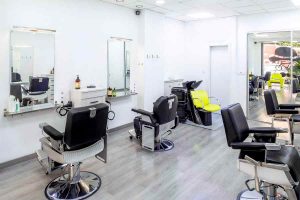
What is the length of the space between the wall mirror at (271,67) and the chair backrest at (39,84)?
463cm

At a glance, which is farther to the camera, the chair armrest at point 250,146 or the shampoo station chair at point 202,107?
the shampoo station chair at point 202,107

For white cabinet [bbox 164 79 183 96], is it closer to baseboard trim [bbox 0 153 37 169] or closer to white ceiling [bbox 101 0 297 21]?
white ceiling [bbox 101 0 297 21]

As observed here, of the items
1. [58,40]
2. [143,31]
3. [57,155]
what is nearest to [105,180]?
[57,155]

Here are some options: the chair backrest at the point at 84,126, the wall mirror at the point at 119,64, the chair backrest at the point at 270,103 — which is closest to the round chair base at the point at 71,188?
the chair backrest at the point at 84,126

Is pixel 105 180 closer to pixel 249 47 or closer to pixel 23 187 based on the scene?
pixel 23 187

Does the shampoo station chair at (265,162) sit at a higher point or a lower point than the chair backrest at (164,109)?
lower

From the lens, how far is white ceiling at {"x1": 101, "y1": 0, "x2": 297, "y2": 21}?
474 cm

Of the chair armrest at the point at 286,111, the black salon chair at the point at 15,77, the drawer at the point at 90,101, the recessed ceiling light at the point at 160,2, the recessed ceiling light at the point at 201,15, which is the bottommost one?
the chair armrest at the point at 286,111

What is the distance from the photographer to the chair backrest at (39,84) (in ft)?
11.9

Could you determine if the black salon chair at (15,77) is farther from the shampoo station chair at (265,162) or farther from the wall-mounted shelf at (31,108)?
the shampoo station chair at (265,162)

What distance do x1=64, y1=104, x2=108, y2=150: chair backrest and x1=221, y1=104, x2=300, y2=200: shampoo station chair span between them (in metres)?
1.33

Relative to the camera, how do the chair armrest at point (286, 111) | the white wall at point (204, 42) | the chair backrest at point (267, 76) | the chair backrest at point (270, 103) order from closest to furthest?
the chair armrest at point (286, 111) → the chair backrest at point (270, 103) → the chair backrest at point (267, 76) → the white wall at point (204, 42)

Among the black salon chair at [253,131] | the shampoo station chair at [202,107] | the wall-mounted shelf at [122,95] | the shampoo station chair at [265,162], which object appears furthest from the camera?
the shampoo station chair at [202,107]

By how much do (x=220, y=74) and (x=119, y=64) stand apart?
3.08m
